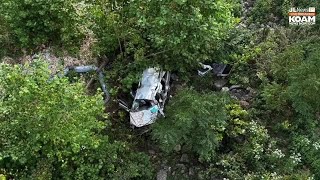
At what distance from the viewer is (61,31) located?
630cm

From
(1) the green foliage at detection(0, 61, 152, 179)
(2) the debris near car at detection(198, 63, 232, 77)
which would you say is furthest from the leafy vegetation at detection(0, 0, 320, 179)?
(2) the debris near car at detection(198, 63, 232, 77)

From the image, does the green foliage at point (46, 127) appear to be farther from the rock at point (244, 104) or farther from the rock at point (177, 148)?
the rock at point (244, 104)

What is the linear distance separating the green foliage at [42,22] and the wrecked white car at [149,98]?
1.38 metres

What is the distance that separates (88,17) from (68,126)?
2143 mm

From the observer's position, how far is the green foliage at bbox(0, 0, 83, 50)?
19.5 feet

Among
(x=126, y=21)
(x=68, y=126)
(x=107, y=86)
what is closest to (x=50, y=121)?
(x=68, y=126)

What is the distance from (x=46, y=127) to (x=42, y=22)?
228cm

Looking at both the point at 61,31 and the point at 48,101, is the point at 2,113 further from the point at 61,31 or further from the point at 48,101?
the point at 61,31

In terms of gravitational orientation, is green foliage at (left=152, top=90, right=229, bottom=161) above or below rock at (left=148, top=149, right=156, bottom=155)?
above

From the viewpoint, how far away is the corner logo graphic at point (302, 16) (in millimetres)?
6859

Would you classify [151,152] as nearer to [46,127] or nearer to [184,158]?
[184,158]

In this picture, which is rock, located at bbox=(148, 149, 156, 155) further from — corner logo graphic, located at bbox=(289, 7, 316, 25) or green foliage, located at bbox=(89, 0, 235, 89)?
corner logo graphic, located at bbox=(289, 7, 316, 25)

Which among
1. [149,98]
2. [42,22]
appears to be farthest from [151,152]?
[42,22]

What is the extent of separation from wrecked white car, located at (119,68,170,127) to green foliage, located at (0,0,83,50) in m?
1.38
